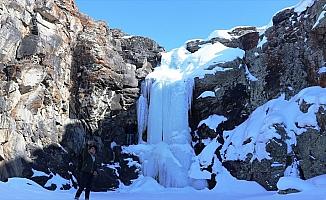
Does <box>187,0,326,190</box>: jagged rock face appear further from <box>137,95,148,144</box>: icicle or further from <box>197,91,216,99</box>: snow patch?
<box>137,95,148,144</box>: icicle

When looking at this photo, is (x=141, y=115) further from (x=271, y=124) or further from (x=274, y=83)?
(x=271, y=124)

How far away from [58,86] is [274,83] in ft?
36.2

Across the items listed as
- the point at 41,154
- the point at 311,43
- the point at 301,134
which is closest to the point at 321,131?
the point at 301,134

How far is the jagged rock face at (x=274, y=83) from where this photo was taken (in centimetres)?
1525

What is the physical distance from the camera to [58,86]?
20.0m

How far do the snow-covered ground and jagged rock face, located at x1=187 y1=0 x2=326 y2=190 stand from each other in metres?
1.18

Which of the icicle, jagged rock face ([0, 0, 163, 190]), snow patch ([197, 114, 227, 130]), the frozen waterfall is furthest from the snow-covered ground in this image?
snow patch ([197, 114, 227, 130])

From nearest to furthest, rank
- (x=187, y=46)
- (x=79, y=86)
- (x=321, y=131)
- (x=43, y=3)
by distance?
1. (x=321, y=131)
2. (x=43, y=3)
3. (x=79, y=86)
4. (x=187, y=46)

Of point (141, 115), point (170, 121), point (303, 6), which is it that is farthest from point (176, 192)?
point (303, 6)

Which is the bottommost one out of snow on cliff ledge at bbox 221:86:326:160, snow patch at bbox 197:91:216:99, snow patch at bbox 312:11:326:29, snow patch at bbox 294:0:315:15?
snow on cliff ledge at bbox 221:86:326:160

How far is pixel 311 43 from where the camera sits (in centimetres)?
1736

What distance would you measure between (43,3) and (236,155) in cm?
1242

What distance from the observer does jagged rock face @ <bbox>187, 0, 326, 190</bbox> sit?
15.2 metres

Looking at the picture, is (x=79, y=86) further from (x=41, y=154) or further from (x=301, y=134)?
(x=301, y=134)
